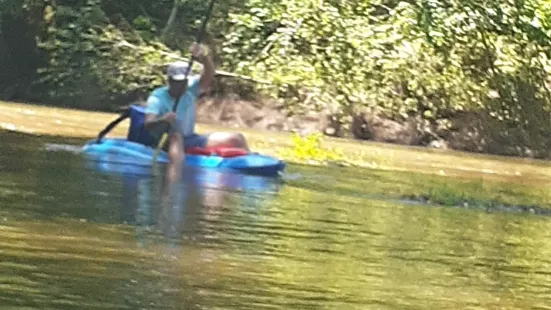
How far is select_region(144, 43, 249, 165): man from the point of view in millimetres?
13570

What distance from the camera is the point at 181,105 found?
13805 mm

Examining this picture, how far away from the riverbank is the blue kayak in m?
0.29

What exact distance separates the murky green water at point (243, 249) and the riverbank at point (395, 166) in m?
1.38

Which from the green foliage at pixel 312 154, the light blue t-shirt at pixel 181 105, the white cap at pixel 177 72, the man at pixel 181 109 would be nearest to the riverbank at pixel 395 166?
the green foliage at pixel 312 154

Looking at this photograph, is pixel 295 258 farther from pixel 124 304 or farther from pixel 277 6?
pixel 277 6

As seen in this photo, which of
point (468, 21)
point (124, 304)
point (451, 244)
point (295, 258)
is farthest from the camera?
point (468, 21)

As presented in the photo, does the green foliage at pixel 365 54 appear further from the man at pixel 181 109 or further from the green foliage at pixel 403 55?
the man at pixel 181 109

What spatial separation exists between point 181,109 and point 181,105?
0.07 meters

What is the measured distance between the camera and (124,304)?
5.83 meters

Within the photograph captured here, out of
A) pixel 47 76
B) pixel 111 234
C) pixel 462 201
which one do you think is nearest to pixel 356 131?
pixel 47 76

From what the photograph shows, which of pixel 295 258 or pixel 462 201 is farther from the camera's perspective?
pixel 462 201

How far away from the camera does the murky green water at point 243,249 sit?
6.29 metres

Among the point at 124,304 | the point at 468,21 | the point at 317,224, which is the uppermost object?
the point at 124,304

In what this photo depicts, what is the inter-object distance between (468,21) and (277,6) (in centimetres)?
298
